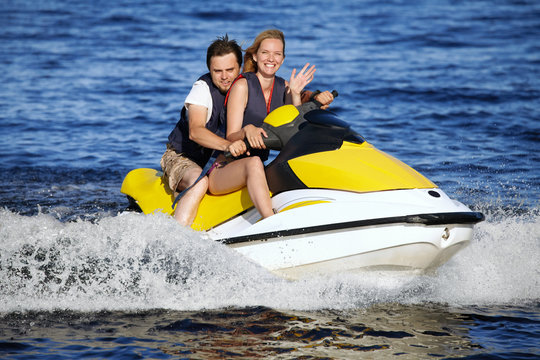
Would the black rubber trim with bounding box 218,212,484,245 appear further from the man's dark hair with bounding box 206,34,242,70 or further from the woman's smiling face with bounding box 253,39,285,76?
the man's dark hair with bounding box 206,34,242,70

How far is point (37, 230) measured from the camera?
4.56 metres

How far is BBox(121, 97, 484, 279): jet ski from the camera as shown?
12.7ft

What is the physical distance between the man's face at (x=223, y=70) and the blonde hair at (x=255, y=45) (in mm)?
97

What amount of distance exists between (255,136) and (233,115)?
35 cm

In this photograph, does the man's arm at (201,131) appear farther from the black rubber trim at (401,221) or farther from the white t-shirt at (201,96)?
the black rubber trim at (401,221)

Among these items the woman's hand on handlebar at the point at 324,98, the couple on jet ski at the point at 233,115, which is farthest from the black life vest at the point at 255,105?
the woman's hand on handlebar at the point at 324,98

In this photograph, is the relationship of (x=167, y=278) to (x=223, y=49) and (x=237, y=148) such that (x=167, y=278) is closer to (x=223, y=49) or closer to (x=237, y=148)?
(x=237, y=148)

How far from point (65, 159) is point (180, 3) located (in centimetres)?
1462

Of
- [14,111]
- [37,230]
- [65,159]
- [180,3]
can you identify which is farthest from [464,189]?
[180,3]

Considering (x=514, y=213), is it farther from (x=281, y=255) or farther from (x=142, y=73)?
(x=142, y=73)

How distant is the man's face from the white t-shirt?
9 centimetres

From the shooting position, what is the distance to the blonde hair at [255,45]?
4688 mm

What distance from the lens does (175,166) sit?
16.5 feet

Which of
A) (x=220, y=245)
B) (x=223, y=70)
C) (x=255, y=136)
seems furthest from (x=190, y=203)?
(x=223, y=70)
